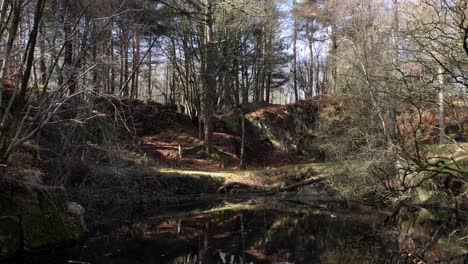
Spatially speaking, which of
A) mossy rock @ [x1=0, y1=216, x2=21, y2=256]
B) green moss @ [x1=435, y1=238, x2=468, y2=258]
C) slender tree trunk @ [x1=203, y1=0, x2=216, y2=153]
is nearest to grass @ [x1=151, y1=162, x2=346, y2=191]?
slender tree trunk @ [x1=203, y1=0, x2=216, y2=153]

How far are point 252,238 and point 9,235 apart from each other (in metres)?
5.87

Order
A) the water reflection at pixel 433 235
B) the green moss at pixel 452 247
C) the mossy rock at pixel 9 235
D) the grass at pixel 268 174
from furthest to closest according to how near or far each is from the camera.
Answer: the grass at pixel 268 174 → the green moss at pixel 452 247 → the water reflection at pixel 433 235 → the mossy rock at pixel 9 235

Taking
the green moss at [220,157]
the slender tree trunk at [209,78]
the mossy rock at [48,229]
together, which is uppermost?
the slender tree trunk at [209,78]

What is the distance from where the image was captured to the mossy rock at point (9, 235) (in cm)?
816

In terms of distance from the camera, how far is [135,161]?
19062 mm

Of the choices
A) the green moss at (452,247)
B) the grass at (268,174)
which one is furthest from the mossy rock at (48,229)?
the grass at (268,174)

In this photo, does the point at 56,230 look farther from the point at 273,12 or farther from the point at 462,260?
the point at 273,12

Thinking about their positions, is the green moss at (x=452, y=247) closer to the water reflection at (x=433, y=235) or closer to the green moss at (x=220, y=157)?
the water reflection at (x=433, y=235)

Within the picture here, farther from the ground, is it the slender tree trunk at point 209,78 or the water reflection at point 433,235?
the slender tree trunk at point 209,78

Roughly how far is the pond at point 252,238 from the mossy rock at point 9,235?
0.52 meters

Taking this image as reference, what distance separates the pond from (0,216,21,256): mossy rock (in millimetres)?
520

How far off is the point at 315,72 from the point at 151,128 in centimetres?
1921

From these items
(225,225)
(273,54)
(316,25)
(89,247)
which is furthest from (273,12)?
(89,247)

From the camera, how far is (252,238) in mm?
11133
